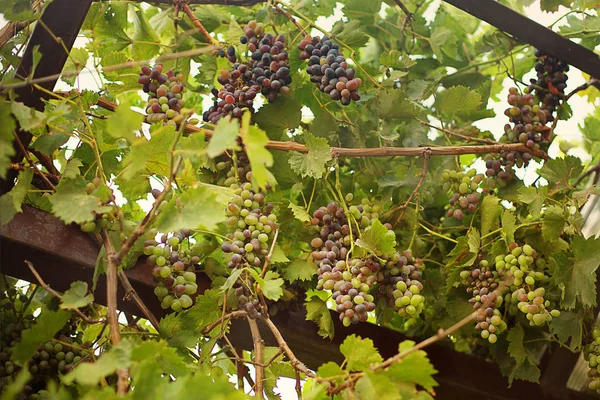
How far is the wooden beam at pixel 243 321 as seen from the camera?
99 cm

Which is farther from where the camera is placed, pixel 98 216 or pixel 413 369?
pixel 98 216

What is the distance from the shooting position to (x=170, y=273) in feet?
3.34

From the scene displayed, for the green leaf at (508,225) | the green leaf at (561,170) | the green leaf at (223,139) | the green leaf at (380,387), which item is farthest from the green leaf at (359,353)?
the green leaf at (561,170)

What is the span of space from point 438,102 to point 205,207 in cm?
80

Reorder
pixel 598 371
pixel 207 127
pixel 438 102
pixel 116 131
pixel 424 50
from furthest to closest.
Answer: pixel 424 50 → pixel 438 102 → pixel 207 127 → pixel 598 371 → pixel 116 131

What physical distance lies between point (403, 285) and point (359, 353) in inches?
12.3

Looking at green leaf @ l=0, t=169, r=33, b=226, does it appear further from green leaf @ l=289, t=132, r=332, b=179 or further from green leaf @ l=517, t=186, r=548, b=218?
green leaf @ l=517, t=186, r=548, b=218

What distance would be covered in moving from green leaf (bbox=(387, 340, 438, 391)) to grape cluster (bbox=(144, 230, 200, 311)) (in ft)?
1.39

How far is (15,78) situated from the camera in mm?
958

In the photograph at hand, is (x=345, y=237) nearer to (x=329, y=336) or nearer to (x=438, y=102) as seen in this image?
(x=329, y=336)

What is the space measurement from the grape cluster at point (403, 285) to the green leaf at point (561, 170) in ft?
1.13

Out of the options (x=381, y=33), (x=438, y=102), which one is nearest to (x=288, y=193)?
(x=438, y=102)

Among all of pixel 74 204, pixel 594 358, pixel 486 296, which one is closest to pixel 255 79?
pixel 74 204

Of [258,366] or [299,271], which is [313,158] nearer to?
Result: [299,271]
